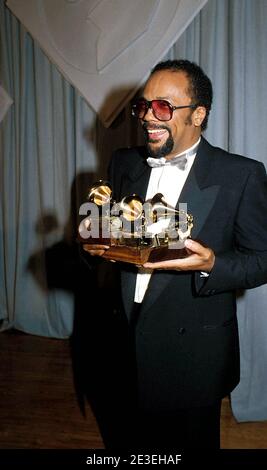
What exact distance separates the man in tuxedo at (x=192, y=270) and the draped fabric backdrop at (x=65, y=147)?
38.0 inches

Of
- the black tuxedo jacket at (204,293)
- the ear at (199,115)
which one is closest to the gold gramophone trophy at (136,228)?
the black tuxedo jacket at (204,293)

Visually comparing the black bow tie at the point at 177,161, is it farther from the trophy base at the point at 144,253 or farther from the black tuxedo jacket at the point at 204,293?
the trophy base at the point at 144,253

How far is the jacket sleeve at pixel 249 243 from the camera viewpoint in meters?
1.45

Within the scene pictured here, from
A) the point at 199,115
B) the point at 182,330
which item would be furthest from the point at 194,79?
the point at 182,330

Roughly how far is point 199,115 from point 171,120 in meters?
0.13

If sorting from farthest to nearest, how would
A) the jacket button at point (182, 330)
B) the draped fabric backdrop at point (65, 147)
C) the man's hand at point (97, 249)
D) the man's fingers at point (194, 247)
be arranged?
1. the draped fabric backdrop at point (65, 147)
2. the jacket button at point (182, 330)
3. the man's hand at point (97, 249)
4. the man's fingers at point (194, 247)

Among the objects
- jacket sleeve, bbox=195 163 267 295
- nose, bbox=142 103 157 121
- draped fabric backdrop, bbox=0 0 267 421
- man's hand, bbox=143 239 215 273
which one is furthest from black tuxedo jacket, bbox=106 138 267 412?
draped fabric backdrop, bbox=0 0 267 421

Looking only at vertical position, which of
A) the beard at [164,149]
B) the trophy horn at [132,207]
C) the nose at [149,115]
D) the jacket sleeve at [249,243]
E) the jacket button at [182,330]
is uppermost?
the nose at [149,115]

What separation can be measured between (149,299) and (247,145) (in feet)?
4.42

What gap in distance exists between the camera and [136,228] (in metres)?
1.37

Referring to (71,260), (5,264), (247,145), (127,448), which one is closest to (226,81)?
(247,145)

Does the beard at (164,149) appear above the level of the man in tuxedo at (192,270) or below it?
above

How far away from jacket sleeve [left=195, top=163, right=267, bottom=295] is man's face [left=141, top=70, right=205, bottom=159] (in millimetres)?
303

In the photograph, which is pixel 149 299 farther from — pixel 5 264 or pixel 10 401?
pixel 5 264
